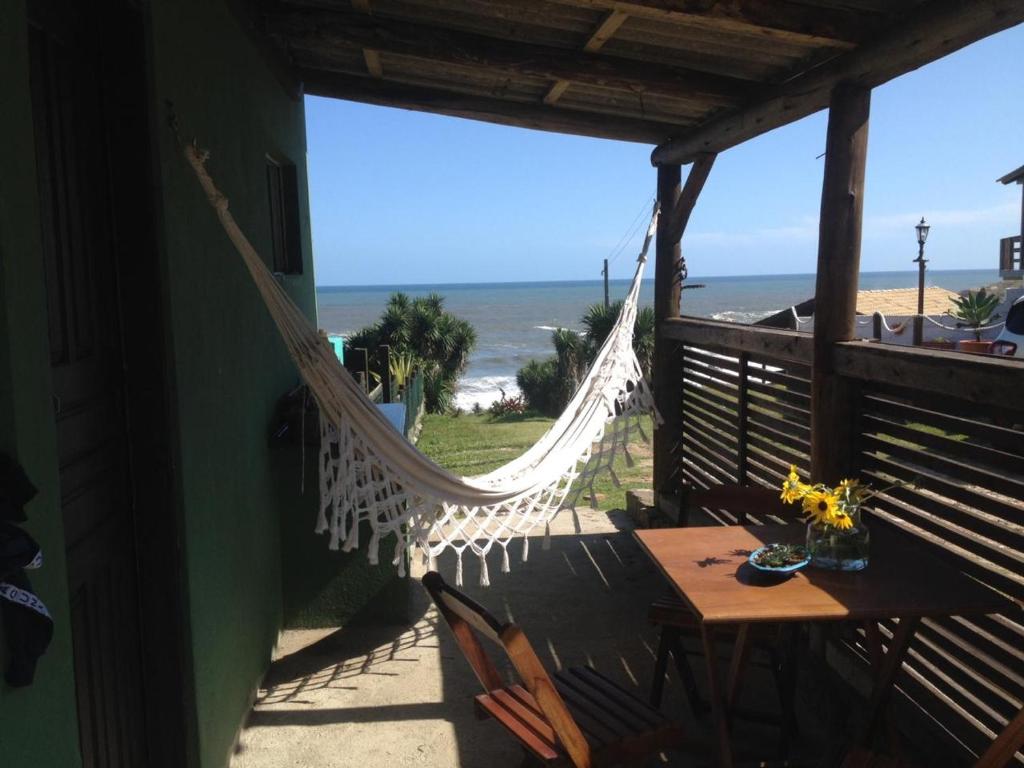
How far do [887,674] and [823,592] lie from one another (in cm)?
25

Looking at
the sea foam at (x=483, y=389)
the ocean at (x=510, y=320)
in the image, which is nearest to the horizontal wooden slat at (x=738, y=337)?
the sea foam at (x=483, y=389)

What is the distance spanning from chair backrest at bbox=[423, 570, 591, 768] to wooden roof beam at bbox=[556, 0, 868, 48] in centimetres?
153

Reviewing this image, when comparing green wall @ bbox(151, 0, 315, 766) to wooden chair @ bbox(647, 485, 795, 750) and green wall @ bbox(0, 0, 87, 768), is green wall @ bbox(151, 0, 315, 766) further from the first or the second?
wooden chair @ bbox(647, 485, 795, 750)

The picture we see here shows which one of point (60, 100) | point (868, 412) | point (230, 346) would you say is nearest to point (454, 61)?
point (230, 346)

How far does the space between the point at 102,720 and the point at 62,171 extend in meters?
1.02

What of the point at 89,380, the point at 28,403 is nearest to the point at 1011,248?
the point at 89,380

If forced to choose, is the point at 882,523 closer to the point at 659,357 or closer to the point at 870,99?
the point at 870,99

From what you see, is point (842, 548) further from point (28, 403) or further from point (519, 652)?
point (28, 403)

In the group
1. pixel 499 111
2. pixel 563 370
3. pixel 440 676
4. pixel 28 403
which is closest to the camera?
pixel 28 403

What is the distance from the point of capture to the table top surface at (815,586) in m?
1.56

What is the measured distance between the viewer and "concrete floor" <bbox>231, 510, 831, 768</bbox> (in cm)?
214

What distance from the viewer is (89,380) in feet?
4.93

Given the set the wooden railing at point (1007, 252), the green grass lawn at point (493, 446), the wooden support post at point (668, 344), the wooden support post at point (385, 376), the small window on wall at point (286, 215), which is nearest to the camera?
the wooden support post at point (668, 344)

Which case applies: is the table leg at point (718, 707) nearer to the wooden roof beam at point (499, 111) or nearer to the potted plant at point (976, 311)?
the wooden roof beam at point (499, 111)
